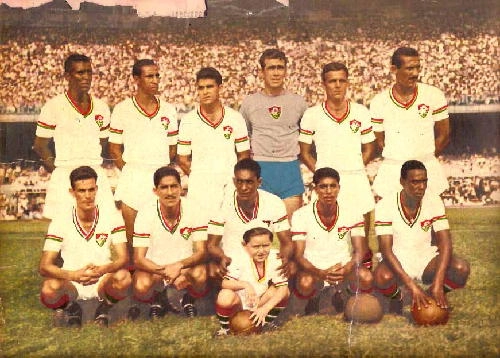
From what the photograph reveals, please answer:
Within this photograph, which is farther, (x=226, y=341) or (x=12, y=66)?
(x=12, y=66)

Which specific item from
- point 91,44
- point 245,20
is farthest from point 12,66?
point 245,20

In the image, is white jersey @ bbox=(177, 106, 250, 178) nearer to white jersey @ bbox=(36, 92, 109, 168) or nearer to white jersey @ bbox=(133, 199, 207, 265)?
white jersey @ bbox=(133, 199, 207, 265)

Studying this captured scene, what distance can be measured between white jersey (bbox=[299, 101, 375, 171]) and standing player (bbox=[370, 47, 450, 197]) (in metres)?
0.11

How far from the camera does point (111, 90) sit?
519cm

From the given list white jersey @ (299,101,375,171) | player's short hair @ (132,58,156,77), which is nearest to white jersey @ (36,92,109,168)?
player's short hair @ (132,58,156,77)

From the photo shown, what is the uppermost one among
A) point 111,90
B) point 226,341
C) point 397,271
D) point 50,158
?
point 111,90

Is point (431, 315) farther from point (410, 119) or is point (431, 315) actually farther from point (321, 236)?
point (410, 119)

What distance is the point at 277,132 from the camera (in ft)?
17.0

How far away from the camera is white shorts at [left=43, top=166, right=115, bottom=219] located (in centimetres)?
517

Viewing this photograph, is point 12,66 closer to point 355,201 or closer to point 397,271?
point 355,201

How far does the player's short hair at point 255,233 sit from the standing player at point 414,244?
78 cm

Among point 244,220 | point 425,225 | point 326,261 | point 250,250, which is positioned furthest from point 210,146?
point 425,225

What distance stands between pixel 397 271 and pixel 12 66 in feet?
10.5

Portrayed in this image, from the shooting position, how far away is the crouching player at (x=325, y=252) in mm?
5008
